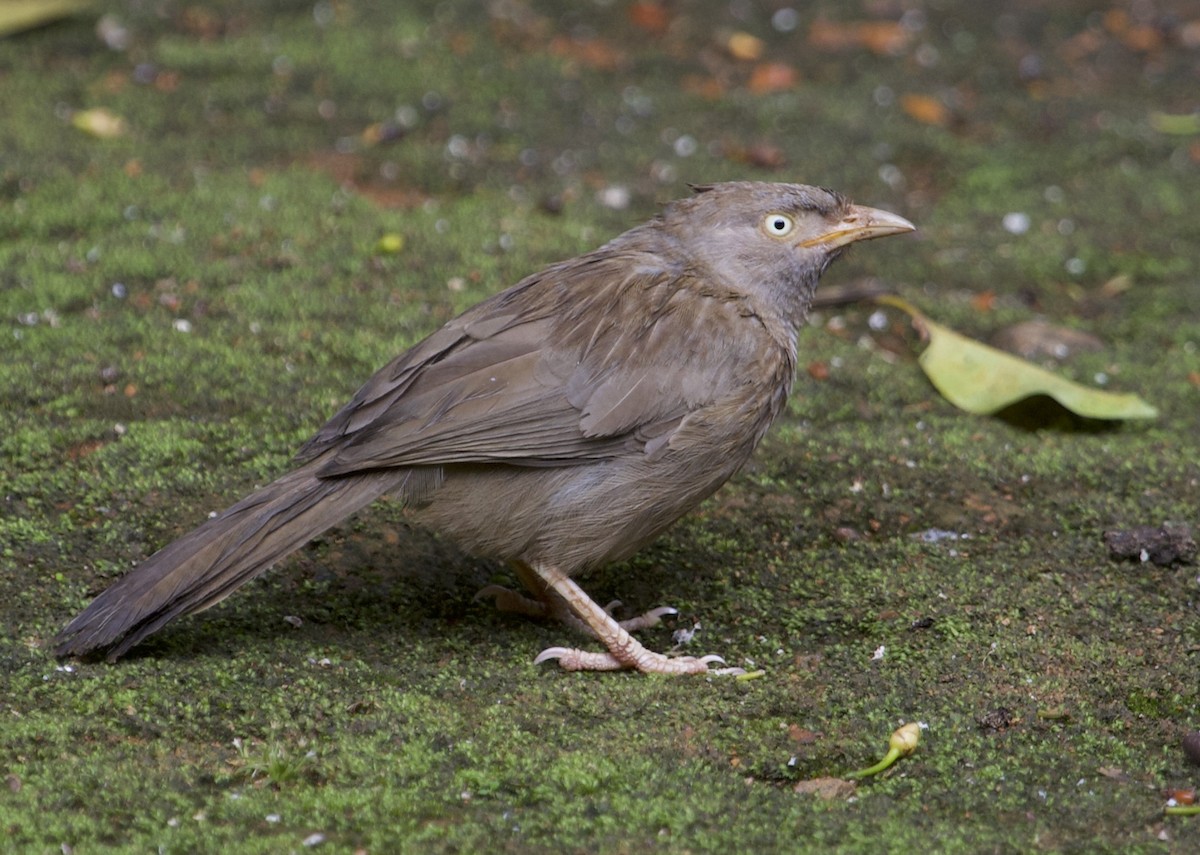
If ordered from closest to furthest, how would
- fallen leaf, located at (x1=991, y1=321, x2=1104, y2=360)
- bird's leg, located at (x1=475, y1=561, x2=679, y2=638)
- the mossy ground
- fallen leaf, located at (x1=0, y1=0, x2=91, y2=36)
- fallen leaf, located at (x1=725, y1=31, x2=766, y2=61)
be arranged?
the mossy ground < bird's leg, located at (x1=475, y1=561, x2=679, y2=638) < fallen leaf, located at (x1=991, y1=321, x2=1104, y2=360) < fallen leaf, located at (x1=0, y1=0, x2=91, y2=36) < fallen leaf, located at (x1=725, y1=31, x2=766, y2=61)

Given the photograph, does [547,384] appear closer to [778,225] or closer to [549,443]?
[549,443]

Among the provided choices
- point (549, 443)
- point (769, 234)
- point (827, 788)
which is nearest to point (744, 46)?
point (769, 234)

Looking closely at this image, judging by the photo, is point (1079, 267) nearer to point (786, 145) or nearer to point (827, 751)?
point (786, 145)

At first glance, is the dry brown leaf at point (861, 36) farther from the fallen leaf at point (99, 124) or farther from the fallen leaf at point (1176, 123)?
the fallen leaf at point (99, 124)

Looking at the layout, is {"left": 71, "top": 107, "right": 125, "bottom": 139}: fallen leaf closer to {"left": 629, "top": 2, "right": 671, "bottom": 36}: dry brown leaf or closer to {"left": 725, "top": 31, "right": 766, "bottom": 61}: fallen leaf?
{"left": 629, "top": 2, "right": 671, "bottom": 36}: dry brown leaf

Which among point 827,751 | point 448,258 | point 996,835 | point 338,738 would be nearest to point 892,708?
point 827,751

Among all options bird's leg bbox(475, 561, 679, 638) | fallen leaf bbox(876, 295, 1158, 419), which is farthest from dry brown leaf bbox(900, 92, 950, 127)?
bird's leg bbox(475, 561, 679, 638)
